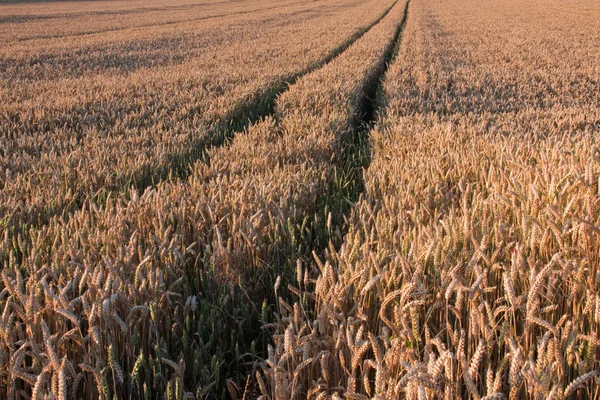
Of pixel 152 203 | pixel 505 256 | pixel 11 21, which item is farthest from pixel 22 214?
pixel 11 21

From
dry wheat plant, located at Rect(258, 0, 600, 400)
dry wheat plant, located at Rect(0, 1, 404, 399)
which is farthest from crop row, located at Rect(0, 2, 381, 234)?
dry wheat plant, located at Rect(258, 0, 600, 400)

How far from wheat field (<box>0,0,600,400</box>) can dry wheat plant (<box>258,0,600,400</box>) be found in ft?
0.05

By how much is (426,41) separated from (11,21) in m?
22.1

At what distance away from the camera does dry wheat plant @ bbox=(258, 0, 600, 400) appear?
1291 millimetres

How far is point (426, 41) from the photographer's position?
48.4 feet

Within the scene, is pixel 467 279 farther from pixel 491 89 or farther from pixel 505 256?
pixel 491 89

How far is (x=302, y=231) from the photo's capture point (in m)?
2.55

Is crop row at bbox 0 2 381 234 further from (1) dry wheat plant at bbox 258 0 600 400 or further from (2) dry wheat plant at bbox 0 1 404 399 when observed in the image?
(1) dry wheat plant at bbox 258 0 600 400

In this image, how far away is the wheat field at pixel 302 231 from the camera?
138cm

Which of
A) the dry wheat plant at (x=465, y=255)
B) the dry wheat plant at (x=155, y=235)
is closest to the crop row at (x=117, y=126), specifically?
the dry wheat plant at (x=155, y=235)

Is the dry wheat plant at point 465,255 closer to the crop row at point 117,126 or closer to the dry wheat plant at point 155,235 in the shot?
the dry wheat plant at point 155,235

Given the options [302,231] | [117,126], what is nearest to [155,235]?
[302,231]

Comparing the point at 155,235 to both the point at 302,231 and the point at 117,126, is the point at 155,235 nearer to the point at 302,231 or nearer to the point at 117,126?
the point at 302,231

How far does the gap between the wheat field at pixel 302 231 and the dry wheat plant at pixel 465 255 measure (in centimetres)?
2
